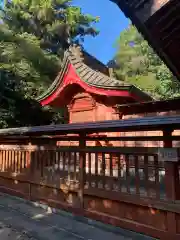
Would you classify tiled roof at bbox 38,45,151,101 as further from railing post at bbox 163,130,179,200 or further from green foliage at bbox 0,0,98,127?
railing post at bbox 163,130,179,200

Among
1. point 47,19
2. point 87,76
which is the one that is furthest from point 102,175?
point 47,19

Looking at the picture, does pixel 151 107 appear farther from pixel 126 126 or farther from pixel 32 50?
pixel 32 50

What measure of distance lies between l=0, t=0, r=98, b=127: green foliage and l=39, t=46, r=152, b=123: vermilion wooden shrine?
4503 millimetres

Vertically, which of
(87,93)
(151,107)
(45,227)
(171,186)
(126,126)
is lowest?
(45,227)

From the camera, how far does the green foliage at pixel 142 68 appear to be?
15.2 metres

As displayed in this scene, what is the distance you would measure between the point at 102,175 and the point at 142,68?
22843 millimetres

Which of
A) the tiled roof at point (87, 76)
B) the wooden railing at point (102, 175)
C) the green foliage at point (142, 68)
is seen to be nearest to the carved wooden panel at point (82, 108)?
the tiled roof at point (87, 76)

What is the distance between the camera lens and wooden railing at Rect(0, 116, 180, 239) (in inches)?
169

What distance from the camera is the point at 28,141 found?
7.30 meters

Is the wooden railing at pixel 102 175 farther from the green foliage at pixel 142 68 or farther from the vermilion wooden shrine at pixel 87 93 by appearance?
the green foliage at pixel 142 68

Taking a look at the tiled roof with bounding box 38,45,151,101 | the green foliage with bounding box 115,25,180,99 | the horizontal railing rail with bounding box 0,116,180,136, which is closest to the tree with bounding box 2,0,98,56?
the green foliage with bounding box 115,25,180,99

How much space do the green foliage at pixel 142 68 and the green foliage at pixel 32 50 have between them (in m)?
5.47

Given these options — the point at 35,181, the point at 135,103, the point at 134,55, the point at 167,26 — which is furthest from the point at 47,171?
the point at 134,55

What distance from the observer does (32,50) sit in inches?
760
